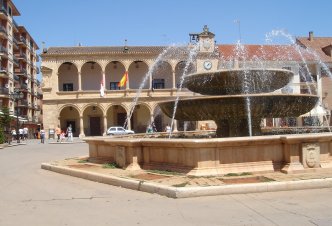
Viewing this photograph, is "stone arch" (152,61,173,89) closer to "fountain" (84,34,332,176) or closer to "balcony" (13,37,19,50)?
"balcony" (13,37,19,50)

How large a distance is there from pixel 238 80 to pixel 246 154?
3.03 meters

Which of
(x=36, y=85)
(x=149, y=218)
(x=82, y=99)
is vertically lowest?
(x=149, y=218)

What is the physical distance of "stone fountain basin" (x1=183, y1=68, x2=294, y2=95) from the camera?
35.6 feet

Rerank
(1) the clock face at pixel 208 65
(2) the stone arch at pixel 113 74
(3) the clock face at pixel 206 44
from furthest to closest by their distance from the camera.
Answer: (2) the stone arch at pixel 113 74 → (3) the clock face at pixel 206 44 → (1) the clock face at pixel 208 65

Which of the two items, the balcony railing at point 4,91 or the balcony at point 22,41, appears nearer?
the balcony railing at point 4,91

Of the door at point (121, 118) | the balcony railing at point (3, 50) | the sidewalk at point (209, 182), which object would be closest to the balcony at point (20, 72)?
the balcony railing at point (3, 50)

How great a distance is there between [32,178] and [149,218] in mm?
5446

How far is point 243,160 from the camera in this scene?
8.45 m

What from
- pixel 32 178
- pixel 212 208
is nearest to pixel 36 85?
pixel 32 178

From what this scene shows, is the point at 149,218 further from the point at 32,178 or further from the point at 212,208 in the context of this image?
the point at 32,178

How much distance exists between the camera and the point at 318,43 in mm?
51156

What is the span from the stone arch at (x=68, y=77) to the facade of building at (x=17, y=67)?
5108mm

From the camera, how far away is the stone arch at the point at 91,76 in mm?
48500

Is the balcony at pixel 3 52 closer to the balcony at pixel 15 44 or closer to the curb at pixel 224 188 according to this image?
the balcony at pixel 15 44
